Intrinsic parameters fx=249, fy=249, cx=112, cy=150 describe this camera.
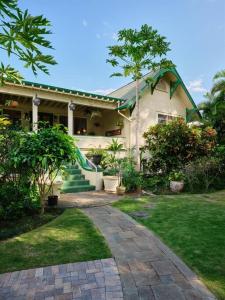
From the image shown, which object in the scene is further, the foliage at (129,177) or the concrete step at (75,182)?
the foliage at (129,177)

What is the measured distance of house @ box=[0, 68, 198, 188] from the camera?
1243cm

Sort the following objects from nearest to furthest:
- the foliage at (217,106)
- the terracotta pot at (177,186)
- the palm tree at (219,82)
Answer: the terracotta pot at (177,186) < the foliage at (217,106) < the palm tree at (219,82)

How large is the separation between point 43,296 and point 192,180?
353 inches

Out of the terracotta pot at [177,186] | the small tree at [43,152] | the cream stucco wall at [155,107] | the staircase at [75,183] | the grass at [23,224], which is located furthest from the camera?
the cream stucco wall at [155,107]

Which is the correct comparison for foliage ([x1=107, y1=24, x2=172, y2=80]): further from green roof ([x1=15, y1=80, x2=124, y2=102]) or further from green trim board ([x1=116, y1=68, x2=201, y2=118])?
green trim board ([x1=116, y1=68, x2=201, y2=118])

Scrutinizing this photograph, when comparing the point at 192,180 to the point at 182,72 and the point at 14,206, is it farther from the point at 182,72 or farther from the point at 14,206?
the point at 182,72

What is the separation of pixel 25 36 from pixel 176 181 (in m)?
9.07

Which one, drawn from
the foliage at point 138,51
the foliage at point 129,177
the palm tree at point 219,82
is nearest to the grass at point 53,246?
the foliage at point 129,177

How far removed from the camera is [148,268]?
11.3 ft

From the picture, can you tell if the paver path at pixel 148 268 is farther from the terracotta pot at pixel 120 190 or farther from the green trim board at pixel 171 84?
the green trim board at pixel 171 84

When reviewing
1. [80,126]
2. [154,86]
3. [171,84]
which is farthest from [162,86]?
[80,126]

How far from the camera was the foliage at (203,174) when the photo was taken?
10.7m

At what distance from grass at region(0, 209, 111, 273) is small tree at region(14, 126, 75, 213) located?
136cm

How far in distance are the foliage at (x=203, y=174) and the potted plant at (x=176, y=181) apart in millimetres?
270
